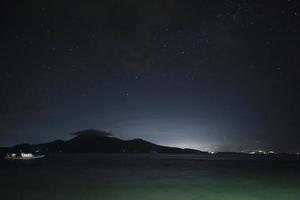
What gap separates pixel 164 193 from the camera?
41125mm

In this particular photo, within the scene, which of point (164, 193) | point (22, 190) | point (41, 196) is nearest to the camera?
point (41, 196)

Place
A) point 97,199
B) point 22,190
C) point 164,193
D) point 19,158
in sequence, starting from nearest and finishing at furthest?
1. point 97,199
2. point 164,193
3. point 22,190
4. point 19,158

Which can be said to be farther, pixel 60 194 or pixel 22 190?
pixel 22 190

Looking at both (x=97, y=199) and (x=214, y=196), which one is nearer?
(x=97, y=199)

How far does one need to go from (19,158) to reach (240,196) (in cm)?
14583

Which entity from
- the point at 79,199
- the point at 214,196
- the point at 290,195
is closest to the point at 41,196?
the point at 79,199

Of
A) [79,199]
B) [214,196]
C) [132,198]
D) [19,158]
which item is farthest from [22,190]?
[19,158]

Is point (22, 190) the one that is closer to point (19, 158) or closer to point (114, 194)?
point (114, 194)

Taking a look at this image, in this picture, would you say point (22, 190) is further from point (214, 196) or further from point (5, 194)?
point (214, 196)

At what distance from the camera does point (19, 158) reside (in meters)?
168

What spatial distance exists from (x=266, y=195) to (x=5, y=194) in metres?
26.7

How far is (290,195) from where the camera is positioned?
39719 mm

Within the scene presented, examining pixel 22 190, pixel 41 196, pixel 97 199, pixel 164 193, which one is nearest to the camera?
pixel 97 199

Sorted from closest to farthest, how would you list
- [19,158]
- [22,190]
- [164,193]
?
[164,193] → [22,190] → [19,158]
